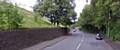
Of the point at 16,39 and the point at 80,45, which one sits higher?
the point at 16,39

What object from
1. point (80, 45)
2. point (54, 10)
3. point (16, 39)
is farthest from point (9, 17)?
point (54, 10)

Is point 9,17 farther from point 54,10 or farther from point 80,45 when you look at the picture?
point 54,10

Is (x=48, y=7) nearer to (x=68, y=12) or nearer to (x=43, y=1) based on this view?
(x=43, y=1)

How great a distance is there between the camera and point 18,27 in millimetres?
29281

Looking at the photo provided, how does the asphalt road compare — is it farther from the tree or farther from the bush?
the tree

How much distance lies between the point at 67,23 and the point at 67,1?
6423 millimetres

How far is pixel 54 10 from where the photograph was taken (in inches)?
3164

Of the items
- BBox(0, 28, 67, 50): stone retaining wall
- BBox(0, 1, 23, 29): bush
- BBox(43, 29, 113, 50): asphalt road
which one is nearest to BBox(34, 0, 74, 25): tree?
BBox(43, 29, 113, 50): asphalt road

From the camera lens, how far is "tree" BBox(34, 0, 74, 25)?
79688 mm

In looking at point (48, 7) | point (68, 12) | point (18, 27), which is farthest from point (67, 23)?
point (18, 27)

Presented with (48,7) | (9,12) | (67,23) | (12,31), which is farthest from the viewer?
(67,23)

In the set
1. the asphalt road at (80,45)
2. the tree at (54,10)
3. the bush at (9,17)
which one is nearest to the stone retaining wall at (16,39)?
the bush at (9,17)

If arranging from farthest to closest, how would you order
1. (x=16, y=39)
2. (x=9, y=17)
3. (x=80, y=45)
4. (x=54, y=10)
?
(x=54, y=10)
(x=80, y=45)
(x=9, y=17)
(x=16, y=39)

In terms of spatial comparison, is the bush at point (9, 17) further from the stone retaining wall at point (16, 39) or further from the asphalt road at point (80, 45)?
the asphalt road at point (80, 45)
